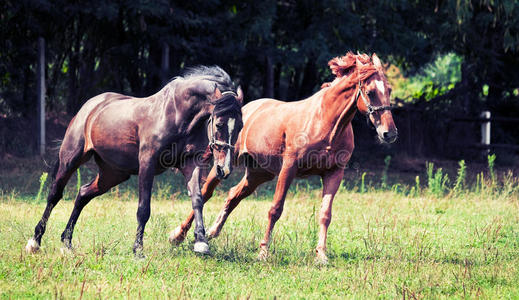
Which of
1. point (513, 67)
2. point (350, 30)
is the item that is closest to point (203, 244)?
point (350, 30)

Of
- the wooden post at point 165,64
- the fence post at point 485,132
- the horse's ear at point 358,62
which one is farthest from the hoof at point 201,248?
the fence post at point 485,132

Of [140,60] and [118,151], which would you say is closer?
[118,151]

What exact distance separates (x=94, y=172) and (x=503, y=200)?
876cm

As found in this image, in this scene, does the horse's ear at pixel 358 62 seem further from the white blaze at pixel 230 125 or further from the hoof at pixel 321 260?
the hoof at pixel 321 260

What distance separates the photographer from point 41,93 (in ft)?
54.1

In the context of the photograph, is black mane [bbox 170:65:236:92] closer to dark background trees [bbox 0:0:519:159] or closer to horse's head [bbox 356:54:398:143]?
horse's head [bbox 356:54:398:143]

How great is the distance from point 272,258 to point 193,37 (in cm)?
1081

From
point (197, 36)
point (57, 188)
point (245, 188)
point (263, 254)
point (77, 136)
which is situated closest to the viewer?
point (263, 254)

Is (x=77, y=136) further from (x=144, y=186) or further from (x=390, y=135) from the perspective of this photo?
(x=390, y=135)

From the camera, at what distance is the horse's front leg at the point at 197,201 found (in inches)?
261

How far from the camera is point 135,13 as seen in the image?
15.6 m

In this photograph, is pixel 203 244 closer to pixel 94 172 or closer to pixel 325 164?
pixel 325 164

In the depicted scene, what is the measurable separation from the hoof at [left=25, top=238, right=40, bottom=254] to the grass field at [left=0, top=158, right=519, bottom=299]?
8cm

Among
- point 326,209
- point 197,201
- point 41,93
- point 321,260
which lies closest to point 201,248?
point 197,201
